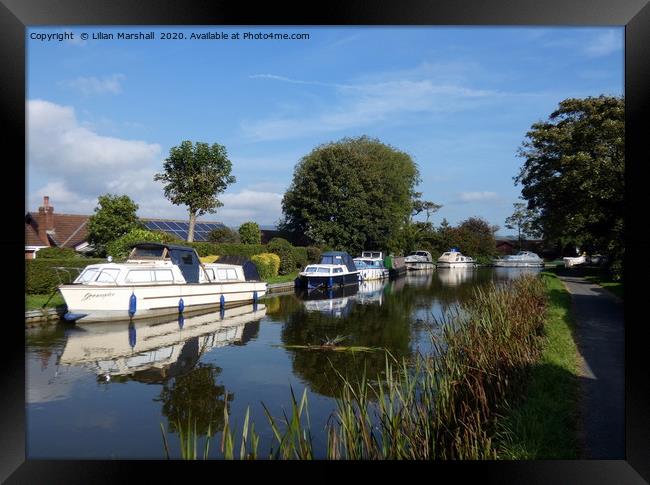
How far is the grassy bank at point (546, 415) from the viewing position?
18.6 ft

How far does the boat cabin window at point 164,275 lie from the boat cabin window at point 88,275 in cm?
212

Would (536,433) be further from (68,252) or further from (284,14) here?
(68,252)

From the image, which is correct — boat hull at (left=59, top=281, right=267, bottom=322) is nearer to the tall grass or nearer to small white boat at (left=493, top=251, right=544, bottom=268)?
Answer: the tall grass

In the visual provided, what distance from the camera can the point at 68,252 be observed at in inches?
803

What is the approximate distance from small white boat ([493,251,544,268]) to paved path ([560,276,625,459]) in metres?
42.4

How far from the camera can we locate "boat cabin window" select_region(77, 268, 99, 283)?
17297mm

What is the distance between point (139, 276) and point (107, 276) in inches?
44.3

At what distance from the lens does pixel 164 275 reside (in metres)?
19.3

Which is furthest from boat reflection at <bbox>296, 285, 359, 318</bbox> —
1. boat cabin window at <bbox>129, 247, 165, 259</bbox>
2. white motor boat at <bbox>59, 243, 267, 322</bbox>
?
boat cabin window at <bbox>129, 247, 165, 259</bbox>

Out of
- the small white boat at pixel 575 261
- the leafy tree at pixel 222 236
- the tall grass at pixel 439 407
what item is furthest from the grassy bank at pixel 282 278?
the small white boat at pixel 575 261

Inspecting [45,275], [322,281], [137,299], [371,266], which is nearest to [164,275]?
[137,299]

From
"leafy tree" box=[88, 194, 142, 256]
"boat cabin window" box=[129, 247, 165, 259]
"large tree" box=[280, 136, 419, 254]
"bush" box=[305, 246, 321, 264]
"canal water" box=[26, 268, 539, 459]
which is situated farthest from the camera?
"large tree" box=[280, 136, 419, 254]

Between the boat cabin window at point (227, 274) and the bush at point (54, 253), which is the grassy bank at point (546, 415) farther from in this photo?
the bush at point (54, 253)

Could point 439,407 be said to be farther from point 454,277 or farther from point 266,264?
point 454,277
